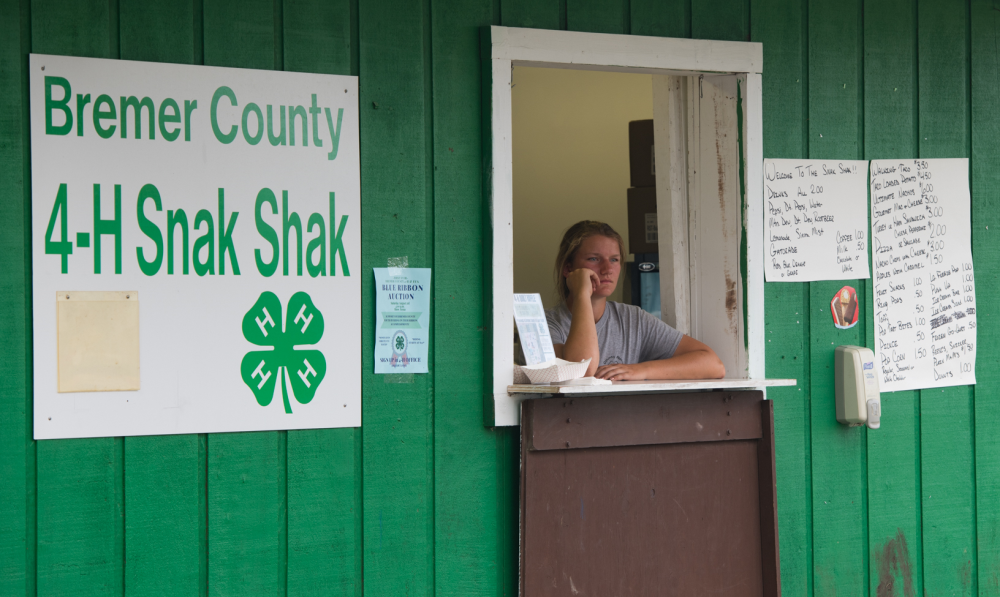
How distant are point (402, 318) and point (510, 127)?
687 millimetres

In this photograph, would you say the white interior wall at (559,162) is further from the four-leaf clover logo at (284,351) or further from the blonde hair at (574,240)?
the four-leaf clover logo at (284,351)

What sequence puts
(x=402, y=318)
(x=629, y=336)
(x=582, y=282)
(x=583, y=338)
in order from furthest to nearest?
(x=629, y=336) → (x=582, y=282) → (x=583, y=338) → (x=402, y=318)

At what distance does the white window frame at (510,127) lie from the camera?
8.87 ft

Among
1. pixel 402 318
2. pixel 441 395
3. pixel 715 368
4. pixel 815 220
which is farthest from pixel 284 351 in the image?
pixel 815 220

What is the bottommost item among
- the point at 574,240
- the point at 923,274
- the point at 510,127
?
the point at 923,274

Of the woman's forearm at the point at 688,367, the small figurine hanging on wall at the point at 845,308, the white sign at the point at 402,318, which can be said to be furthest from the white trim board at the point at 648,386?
the small figurine hanging on wall at the point at 845,308

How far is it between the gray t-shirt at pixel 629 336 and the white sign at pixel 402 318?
545 mm

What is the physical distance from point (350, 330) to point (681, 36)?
4.92 feet

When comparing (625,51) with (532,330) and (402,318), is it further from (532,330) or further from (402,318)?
(402,318)

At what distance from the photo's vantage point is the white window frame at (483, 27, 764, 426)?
270cm

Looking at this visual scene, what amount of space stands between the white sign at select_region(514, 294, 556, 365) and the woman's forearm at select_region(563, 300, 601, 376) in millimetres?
66

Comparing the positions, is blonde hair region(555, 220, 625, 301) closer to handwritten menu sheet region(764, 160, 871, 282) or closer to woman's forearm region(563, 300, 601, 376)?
woman's forearm region(563, 300, 601, 376)

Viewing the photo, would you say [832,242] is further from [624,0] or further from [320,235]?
[320,235]

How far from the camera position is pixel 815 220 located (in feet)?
10.0
